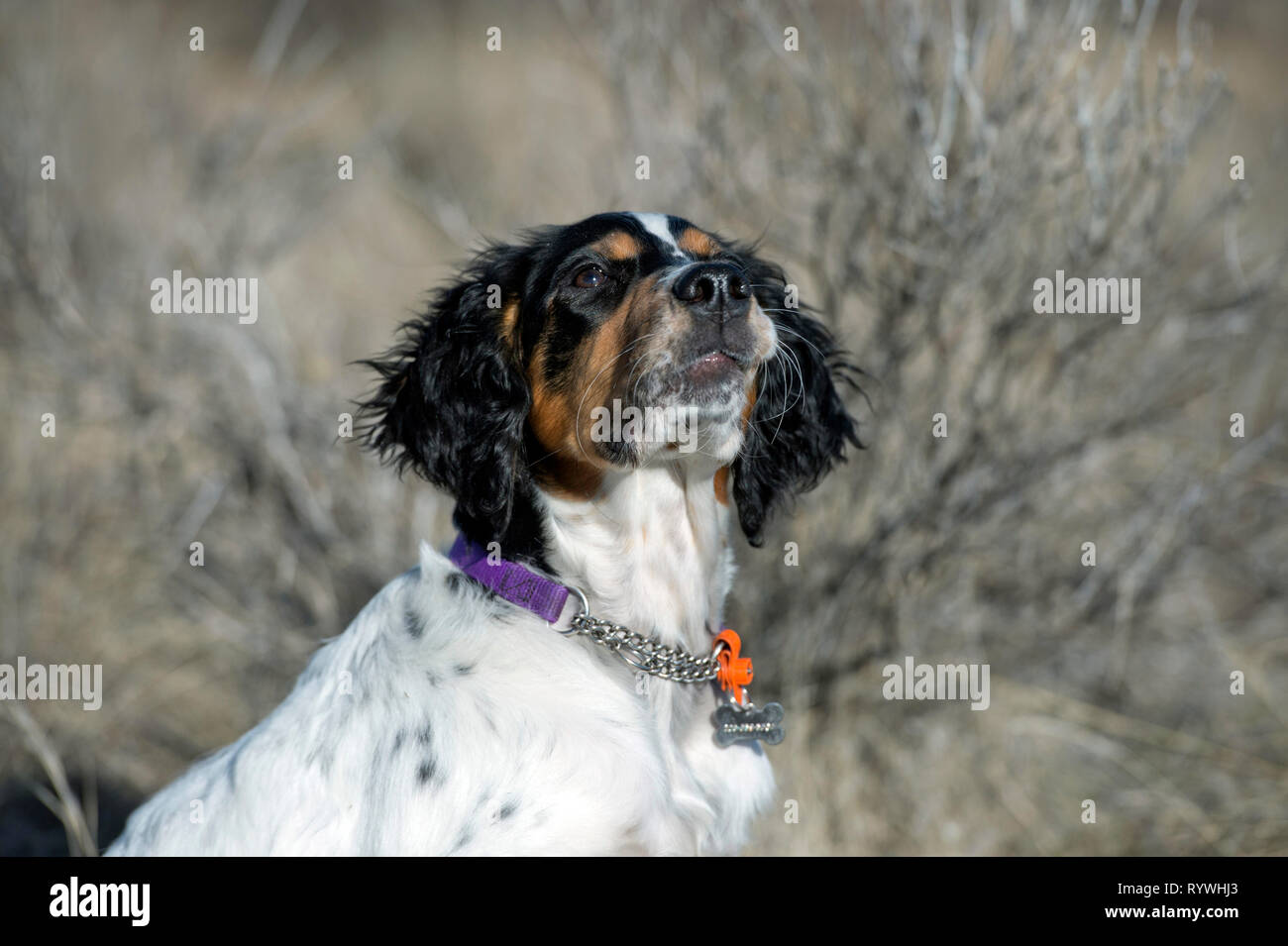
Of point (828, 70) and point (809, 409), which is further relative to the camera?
point (828, 70)

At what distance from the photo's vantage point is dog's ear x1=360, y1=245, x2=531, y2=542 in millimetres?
3098

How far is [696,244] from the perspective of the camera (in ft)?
11.3

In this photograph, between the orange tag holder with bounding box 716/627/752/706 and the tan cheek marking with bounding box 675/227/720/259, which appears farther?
the tan cheek marking with bounding box 675/227/720/259

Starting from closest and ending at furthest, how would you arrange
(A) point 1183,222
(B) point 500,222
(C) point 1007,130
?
(C) point 1007,130
(A) point 1183,222
(B) point 500,222

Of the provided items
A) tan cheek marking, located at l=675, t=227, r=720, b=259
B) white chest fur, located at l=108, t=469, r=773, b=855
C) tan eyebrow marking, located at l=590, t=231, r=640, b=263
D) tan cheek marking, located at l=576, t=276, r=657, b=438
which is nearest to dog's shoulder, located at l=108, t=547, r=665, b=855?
white chest fur, located at l=108, t=469, r=773, b=855

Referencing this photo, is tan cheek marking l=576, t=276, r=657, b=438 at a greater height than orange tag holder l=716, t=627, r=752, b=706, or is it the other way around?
tan cheek marking l=576, t=276, r=657, b=438

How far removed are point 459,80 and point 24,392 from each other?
718 centimetres

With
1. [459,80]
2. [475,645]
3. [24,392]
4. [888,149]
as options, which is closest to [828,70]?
[888,149]

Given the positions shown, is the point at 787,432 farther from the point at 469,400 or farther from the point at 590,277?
the point at 469,400

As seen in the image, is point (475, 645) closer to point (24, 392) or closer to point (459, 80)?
point (24, 392)

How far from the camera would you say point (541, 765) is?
9.02ft

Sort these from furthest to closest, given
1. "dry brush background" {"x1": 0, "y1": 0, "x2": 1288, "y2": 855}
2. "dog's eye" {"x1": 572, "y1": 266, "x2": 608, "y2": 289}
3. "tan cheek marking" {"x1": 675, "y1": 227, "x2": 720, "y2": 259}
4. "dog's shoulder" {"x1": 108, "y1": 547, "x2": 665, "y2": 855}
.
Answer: "dry brush background" {"x1": 0, "y1": 0, "x2": 1288, "y2": 855}, "tan cheek marking" {"x1": 675, "y1": 227, "x2": 720, "y2": 259}, "dog's eye" {"x1": 572, "y1": 266, "x2": 608, "y2": 289}, "dog's shoulder" {"x1": 108, "y1": 547, "x2": 665, "y2": 855}

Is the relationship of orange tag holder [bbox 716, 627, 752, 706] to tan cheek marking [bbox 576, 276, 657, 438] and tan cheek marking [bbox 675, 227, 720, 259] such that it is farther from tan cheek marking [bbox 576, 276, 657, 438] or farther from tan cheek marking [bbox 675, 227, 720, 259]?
tan cheek marking [bbox 675, 227, 720, 259]

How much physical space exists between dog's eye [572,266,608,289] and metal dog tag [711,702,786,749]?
1170 millimetres
